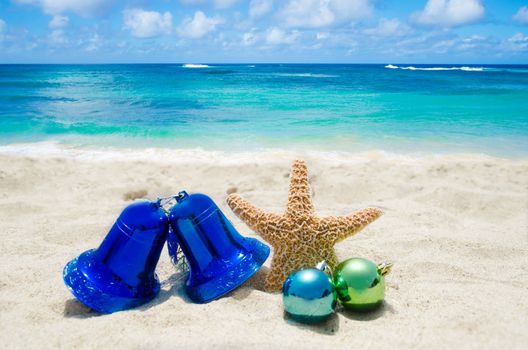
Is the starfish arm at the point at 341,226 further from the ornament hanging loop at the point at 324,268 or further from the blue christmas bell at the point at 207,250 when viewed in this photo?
the blue christmas bell at the point at 207,250

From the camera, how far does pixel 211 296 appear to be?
8.87ft

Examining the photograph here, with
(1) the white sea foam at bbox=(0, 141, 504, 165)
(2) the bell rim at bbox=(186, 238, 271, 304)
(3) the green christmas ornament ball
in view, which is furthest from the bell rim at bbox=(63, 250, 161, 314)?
(1) the white sea foam at bbox=(0, 141, 504, 165)

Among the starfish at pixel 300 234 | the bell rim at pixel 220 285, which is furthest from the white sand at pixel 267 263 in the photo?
the starfish at pixel 300 234

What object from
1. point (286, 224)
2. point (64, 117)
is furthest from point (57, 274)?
point (64, 117)

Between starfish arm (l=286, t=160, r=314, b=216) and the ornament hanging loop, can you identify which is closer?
the ornament hanging loop

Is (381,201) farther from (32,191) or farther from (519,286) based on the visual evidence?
(32,191)

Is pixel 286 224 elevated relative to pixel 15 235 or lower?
elevated

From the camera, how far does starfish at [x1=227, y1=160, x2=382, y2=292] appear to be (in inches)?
112

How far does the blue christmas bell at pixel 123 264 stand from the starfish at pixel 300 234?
66 centimetres

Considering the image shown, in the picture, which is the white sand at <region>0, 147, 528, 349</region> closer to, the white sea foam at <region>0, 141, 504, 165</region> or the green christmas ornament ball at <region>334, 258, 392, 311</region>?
the green christmas ornament ball at <region>334, 258, 392, 311</region>

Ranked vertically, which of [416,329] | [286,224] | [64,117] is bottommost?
[64,117]

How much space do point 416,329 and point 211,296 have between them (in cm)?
113

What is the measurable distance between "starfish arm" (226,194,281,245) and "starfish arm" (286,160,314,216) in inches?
4.5

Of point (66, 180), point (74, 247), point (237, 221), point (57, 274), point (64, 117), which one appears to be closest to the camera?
point (57, 274)
